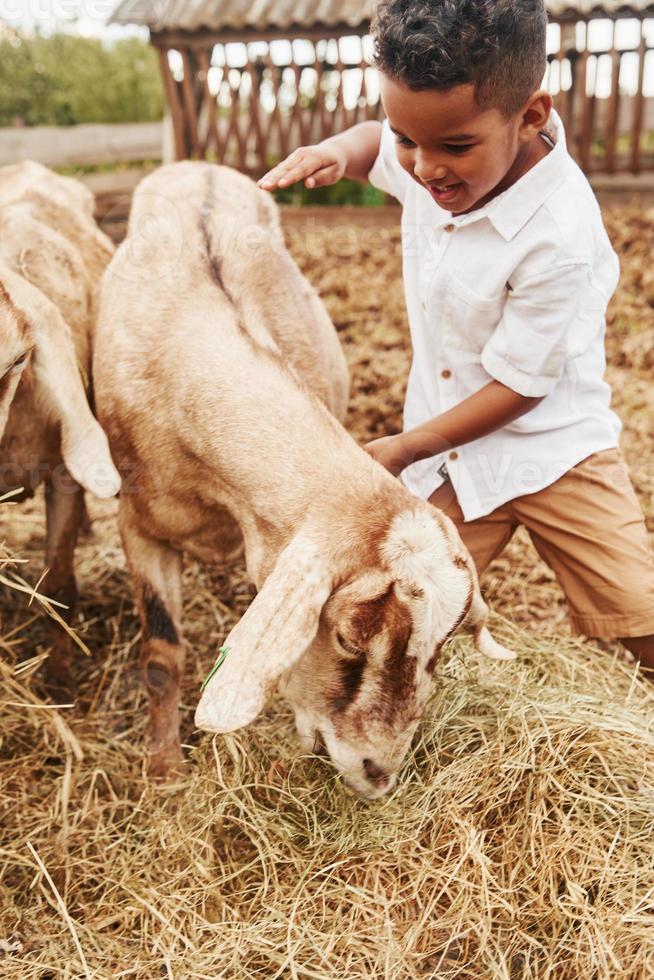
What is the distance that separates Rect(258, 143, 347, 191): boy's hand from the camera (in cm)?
324

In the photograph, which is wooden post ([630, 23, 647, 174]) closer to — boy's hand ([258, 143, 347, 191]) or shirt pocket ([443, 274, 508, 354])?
boy's hand ([258, 143, 347, 191])

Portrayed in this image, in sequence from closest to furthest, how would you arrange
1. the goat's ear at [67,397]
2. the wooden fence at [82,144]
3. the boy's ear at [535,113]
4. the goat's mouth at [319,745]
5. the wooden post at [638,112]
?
the boy's ear at [535,113] < the goat's mouth at [319,745] < the goat's ear at [67,397] < the wooden post at [638,112] < the wooden fence at [82,144]

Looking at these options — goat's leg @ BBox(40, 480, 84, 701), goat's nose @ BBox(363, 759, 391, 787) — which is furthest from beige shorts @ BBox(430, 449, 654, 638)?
goat's leg @ BBox(40, 480, 84, 701)

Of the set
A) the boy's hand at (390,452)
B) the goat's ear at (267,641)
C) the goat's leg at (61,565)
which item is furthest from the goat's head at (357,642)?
the goat's leg at (61,565)

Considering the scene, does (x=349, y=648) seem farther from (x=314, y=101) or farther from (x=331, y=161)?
(x=314, y=101)

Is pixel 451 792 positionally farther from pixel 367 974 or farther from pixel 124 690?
pixel 124 690

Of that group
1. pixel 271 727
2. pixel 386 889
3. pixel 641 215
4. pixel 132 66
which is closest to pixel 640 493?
pixel 271 727

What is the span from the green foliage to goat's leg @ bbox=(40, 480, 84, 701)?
9.01 metres

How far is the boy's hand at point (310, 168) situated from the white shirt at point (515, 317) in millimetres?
234

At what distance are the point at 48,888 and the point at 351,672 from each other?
1315mm

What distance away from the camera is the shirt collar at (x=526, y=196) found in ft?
10.1

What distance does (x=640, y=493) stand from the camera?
5.36 m

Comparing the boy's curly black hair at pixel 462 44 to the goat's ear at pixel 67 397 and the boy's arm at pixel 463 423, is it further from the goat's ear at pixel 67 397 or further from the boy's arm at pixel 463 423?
the goat's ear at pixel 67 397

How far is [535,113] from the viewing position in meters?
2.94
